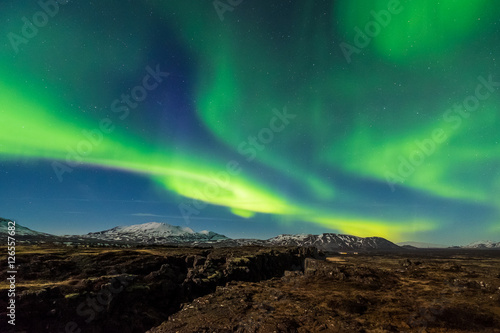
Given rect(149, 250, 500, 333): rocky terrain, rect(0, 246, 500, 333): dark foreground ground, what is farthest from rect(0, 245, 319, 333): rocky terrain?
rect(149, 250, 500, 333): rocky terrain

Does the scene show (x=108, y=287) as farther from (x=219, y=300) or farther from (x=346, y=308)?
(x=346, y=308)

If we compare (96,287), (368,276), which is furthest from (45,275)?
(368,276)

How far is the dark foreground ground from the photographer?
88.5ft

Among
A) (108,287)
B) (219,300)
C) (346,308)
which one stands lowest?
(219,300)

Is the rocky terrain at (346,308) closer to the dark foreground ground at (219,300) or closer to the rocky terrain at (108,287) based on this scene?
the dark foreground ground at (219,300)

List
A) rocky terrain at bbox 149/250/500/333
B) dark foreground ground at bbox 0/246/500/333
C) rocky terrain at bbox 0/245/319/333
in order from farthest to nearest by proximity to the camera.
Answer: rocky terrain at bbox 0/245/319/333 → dark foreground ground at bbox 0/246/500/333 → rocky terrain at bbox 149/250/500/333

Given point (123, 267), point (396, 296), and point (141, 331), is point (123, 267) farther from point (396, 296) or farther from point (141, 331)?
point (396, 296)

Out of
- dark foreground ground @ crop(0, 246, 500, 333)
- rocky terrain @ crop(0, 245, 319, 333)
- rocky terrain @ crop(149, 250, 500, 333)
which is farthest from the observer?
rocky terrain @ crop(0, 245, 319, 333)

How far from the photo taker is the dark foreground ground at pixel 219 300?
26984 mm

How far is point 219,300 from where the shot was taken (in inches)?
1426

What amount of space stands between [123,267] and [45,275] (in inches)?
A: 401

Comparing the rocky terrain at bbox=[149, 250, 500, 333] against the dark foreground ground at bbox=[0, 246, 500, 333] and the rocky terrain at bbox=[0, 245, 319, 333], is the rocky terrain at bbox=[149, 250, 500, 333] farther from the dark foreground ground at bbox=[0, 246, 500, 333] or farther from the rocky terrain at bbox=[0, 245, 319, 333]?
the rocky terrain at bbox=[0, 245, 319, 333]

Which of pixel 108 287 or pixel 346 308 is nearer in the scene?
pixel 346 308

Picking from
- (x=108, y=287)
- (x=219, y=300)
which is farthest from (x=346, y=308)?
(x=108, y=287)
